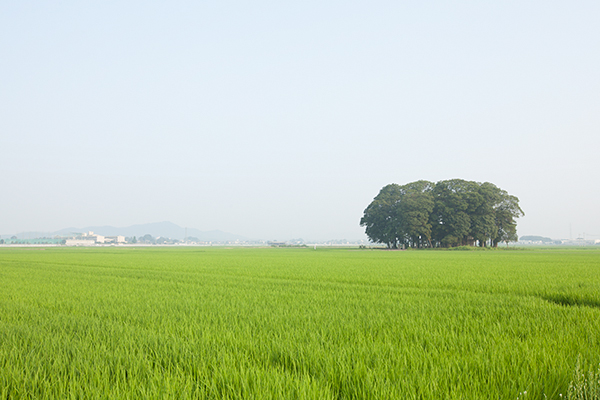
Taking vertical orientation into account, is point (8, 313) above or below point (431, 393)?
below

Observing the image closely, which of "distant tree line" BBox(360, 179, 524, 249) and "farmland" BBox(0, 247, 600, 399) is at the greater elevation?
"distant tree line" BBox(360, 179, 524, 249)

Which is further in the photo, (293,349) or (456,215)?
(456,215)

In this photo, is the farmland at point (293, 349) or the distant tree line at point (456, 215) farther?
the distant tree line at point (456, 215)

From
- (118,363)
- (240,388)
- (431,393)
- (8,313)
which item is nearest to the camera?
(431,393)

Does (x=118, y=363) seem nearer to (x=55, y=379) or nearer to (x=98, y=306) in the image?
(x=55, y=379)

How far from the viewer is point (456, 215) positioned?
60.6m

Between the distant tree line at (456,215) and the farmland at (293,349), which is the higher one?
the distant tree line at (456,215)

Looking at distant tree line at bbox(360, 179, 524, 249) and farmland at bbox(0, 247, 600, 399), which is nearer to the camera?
farmland at bbox(0, 247, 600, 399)

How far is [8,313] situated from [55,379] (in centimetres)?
470

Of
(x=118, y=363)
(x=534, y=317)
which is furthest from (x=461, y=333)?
(x=118, y=363)

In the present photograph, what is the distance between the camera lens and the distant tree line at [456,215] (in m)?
60.5

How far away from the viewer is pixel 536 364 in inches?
122

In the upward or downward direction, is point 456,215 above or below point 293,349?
above

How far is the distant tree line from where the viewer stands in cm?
6047
